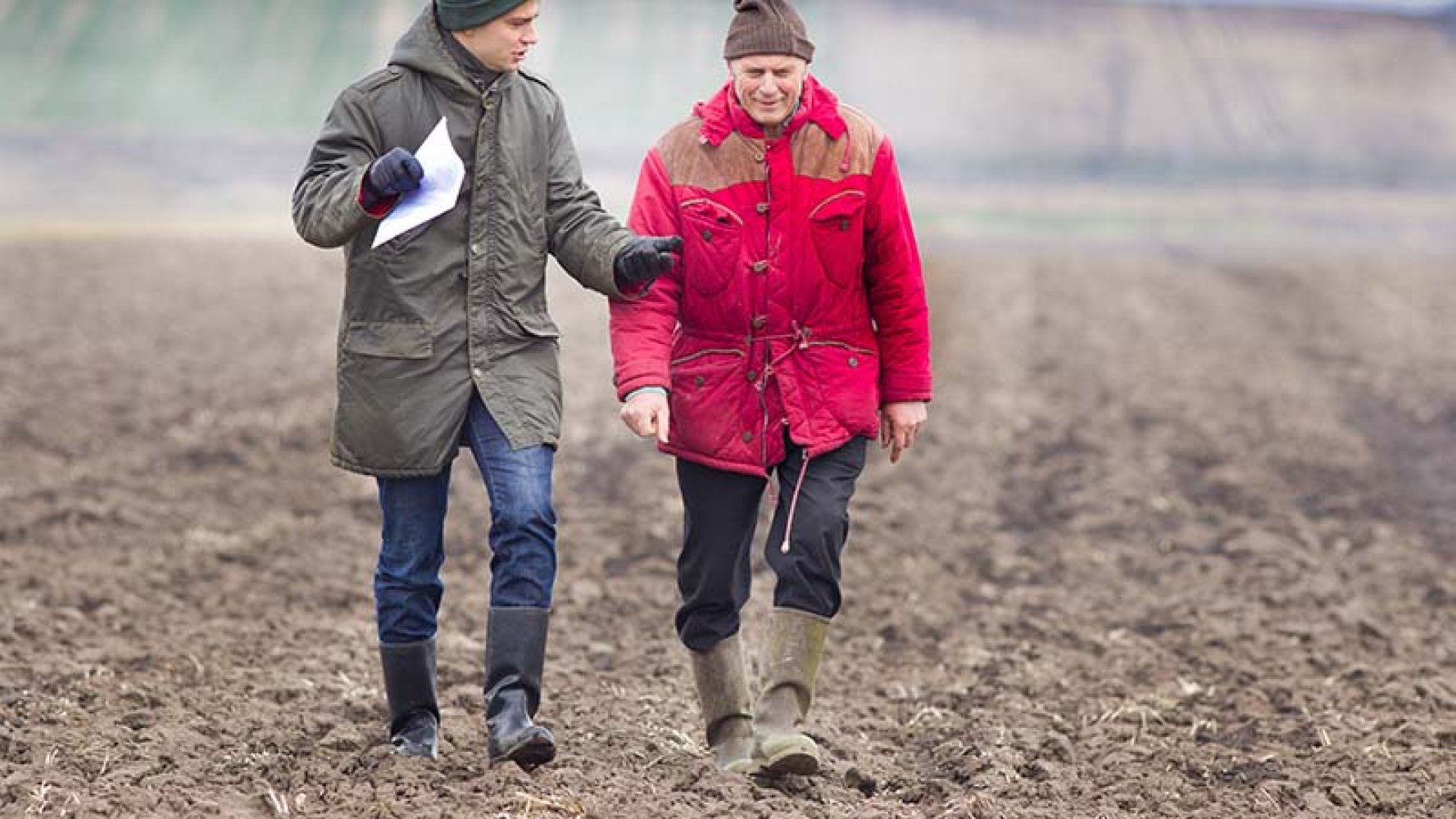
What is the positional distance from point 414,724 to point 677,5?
65.5 ft

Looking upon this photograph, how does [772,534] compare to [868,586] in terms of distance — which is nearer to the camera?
[772,534]

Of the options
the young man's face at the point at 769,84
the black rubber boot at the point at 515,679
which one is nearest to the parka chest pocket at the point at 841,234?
the young man's face at the point at 769,84

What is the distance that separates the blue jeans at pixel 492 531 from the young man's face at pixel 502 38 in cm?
78

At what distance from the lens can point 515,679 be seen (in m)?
4.95

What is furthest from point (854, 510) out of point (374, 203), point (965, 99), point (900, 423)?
point (965, 99)

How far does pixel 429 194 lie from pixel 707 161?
27.1 inches

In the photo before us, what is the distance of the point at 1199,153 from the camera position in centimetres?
2420

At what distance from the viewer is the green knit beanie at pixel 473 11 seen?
4.88m

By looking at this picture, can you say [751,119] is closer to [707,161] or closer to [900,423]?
[707,161]

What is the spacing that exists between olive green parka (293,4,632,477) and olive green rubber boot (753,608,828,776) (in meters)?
0.73

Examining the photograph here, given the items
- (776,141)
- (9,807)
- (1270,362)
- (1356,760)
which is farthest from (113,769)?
(1270,362)

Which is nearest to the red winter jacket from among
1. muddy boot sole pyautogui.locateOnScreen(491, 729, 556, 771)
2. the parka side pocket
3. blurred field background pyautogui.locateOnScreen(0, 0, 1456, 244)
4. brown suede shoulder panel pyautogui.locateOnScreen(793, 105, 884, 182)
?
brown suede shoulder panel pyautogui.locateOnScreen(793, 105, 884, 182)

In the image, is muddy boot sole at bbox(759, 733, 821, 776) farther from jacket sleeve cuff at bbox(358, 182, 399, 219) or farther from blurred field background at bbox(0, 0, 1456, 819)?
jacket sleeve cuff at bbox(358, 182, 399, 219)

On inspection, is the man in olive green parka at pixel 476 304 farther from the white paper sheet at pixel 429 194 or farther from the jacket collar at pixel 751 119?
the jacket collar at pixel 751 119
